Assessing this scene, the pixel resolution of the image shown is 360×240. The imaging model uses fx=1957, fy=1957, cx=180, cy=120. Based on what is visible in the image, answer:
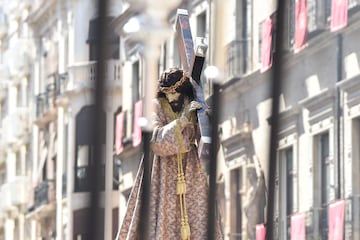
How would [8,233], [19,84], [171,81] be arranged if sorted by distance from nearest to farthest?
[171,81] < [8,233] < [19,84]

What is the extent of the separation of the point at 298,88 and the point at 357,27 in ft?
3.95

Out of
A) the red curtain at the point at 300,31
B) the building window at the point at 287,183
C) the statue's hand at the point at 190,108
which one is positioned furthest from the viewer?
the building window at the point at 287,183

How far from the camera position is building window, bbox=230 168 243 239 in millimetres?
19781

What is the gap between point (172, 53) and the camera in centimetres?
2123

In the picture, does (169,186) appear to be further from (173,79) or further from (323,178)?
(323,178)

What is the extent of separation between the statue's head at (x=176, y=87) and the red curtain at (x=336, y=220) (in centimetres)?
1189

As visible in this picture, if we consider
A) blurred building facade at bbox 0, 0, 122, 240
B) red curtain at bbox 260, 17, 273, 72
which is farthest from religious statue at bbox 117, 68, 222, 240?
blurred building facade at bbox 0, 0, 122, 240

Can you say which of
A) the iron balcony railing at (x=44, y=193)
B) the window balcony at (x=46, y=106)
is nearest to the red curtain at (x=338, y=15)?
the iron balcony railing at (x=44, y=193)

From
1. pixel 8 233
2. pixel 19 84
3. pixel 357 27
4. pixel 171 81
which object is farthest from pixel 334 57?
pixel 19 84

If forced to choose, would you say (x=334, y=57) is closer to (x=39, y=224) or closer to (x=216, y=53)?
(x=216, y=53)

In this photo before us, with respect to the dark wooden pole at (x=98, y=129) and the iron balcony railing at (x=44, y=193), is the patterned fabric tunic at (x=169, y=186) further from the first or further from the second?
the iron balcony railing at (x=44, y=193)

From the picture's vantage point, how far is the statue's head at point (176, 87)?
21.4ft

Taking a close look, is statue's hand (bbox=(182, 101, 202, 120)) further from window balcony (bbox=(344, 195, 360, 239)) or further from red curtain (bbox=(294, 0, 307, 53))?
window balcony (bbox=(344, 195, 360, 239))

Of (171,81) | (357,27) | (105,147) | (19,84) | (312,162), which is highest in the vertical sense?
(19,84)
